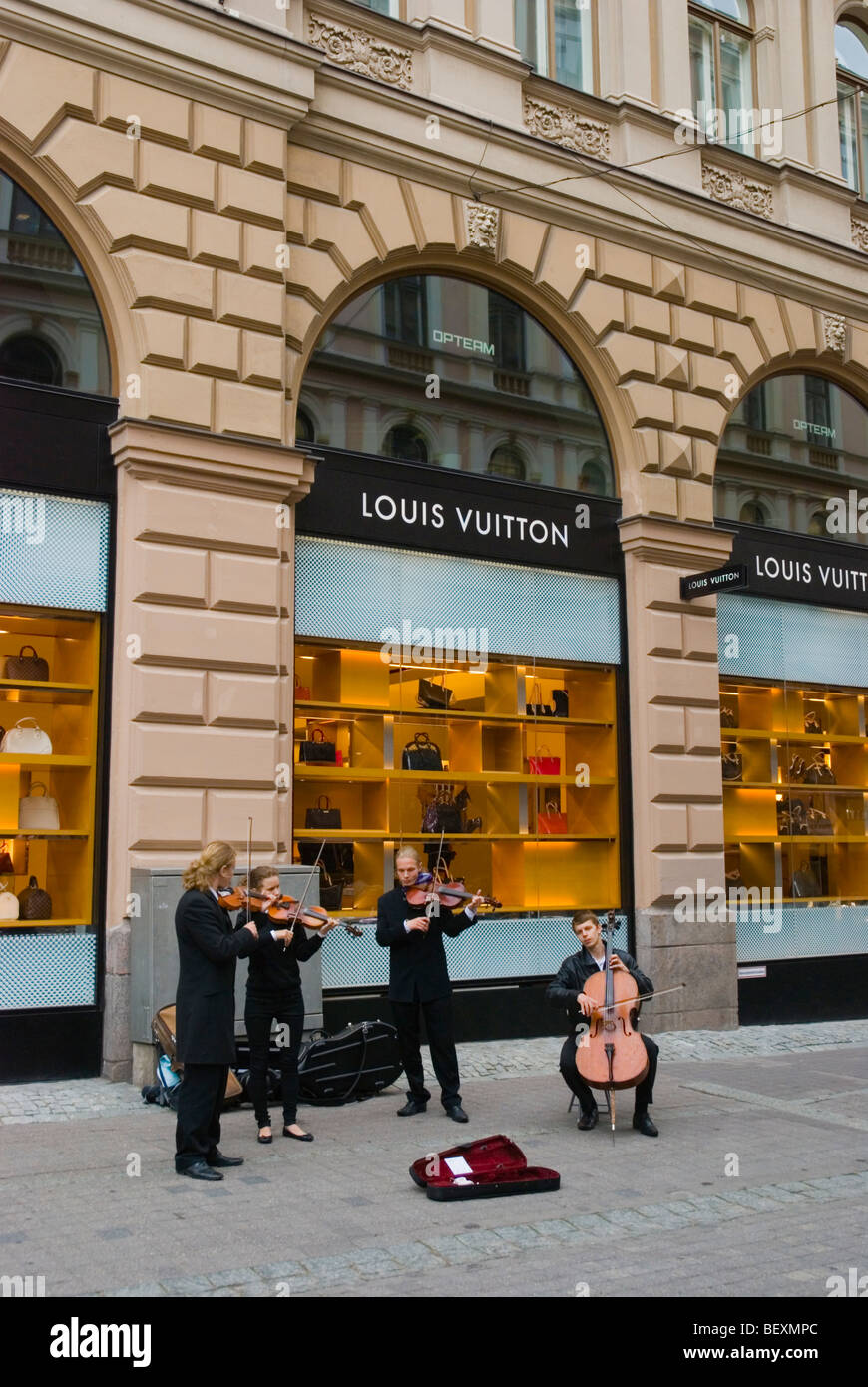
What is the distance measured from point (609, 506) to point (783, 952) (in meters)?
5.18

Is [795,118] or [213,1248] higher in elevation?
[795,118]

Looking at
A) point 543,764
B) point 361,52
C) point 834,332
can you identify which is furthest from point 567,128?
point 543,764

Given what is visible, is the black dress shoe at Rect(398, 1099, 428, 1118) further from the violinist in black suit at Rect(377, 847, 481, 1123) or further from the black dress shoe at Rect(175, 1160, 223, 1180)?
the black dress shoe at Rect(175, 1160, 223, 1180)

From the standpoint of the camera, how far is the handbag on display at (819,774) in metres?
15.1

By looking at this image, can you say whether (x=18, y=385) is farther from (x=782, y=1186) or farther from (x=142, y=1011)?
(x=782, y=1186)

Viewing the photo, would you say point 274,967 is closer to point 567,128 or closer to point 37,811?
point 37,811

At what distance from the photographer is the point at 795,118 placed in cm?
1548

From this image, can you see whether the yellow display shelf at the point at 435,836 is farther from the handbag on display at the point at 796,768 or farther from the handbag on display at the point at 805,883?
the handbag on display at the point at 796,768

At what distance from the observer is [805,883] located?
14.7 metres

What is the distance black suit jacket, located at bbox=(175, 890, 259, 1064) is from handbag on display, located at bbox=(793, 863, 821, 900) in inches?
350

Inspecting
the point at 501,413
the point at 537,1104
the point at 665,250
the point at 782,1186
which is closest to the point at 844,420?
the point at 665,250

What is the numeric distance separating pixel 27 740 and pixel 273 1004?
3366mm

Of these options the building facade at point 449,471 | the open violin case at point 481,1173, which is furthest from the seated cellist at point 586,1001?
the building facade at point 449,471

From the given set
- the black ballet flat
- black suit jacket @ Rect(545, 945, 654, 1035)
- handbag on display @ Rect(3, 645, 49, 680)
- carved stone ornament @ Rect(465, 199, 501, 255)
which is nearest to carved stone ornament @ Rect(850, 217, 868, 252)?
carved stone ornament @ Rect(465, 199, 501, 255)
